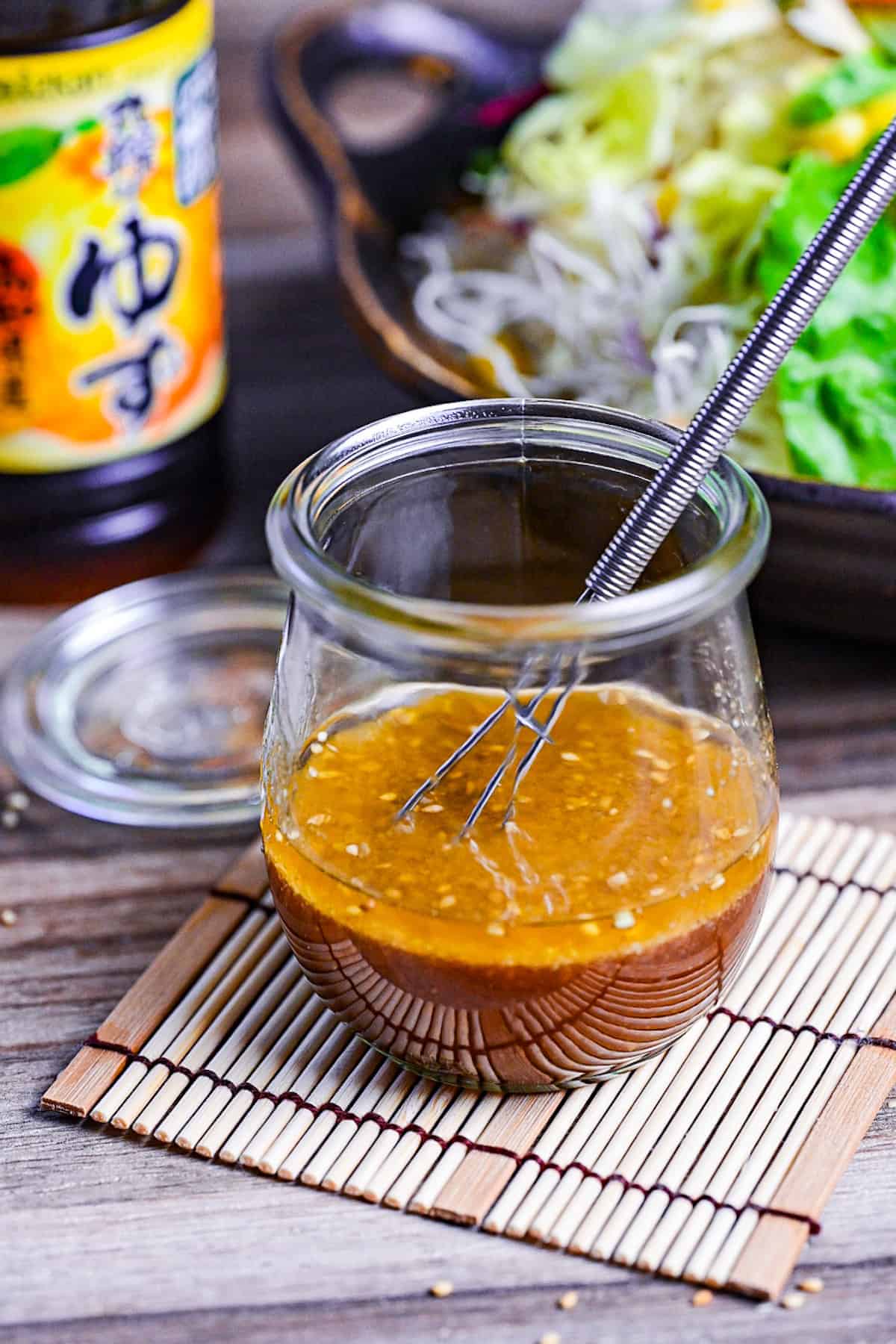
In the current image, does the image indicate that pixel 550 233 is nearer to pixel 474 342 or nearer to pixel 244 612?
pixel 474 342

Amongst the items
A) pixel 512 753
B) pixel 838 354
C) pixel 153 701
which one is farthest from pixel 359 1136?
pixel 838 354

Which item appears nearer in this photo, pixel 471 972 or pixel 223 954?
pixel 471 972

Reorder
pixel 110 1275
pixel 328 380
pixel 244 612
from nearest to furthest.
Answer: pixel 110 1275 < pixel 244 612 < pixel 328 380

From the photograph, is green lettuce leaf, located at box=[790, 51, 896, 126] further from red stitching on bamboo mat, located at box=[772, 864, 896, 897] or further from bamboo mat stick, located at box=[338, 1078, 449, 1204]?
bamboo mat stick, located at box=[338, 1078, 449, 1204]

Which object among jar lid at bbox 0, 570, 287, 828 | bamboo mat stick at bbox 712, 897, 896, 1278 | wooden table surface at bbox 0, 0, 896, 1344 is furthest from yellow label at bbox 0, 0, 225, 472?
bamboo mat stick at bbox 712, 897, 896, 1278

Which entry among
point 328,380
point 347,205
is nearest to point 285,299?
point 328,380

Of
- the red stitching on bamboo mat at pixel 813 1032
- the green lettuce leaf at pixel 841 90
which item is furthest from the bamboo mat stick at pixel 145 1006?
the green lettuce leaf at pixel 841 90
